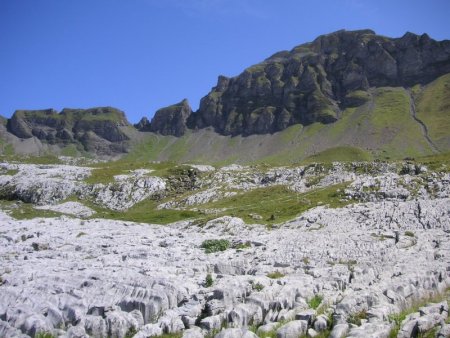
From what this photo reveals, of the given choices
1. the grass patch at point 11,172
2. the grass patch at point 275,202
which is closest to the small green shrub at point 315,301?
the grass patch at point 275,202

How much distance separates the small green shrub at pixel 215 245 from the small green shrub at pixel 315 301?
16.7 meters

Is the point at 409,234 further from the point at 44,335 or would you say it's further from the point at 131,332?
the point at 44,335

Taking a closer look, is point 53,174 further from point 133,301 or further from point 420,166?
point 133,301

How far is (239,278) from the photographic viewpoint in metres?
29.1

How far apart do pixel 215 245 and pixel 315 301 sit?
18765 mm

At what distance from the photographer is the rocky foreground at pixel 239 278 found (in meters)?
22.8

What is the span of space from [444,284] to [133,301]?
19414 millimetres

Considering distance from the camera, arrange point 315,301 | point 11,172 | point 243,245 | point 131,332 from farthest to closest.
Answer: point 11,172 → point 243,245 → point 315,301 → point 131,332

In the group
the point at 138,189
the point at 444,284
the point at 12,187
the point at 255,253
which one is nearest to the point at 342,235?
the point at 255,253

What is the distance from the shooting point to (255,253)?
128ft

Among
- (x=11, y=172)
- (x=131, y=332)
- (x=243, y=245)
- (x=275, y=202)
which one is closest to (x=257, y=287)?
(x=131, y=332)

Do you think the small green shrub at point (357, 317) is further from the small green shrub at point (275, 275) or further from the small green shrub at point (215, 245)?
the small green shrub at point (215, 245)

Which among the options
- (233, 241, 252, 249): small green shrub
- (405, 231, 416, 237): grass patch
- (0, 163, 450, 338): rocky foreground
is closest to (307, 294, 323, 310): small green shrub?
(0, 163, 450, 338): rocky foreground

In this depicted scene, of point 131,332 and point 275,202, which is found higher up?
point 275,202
